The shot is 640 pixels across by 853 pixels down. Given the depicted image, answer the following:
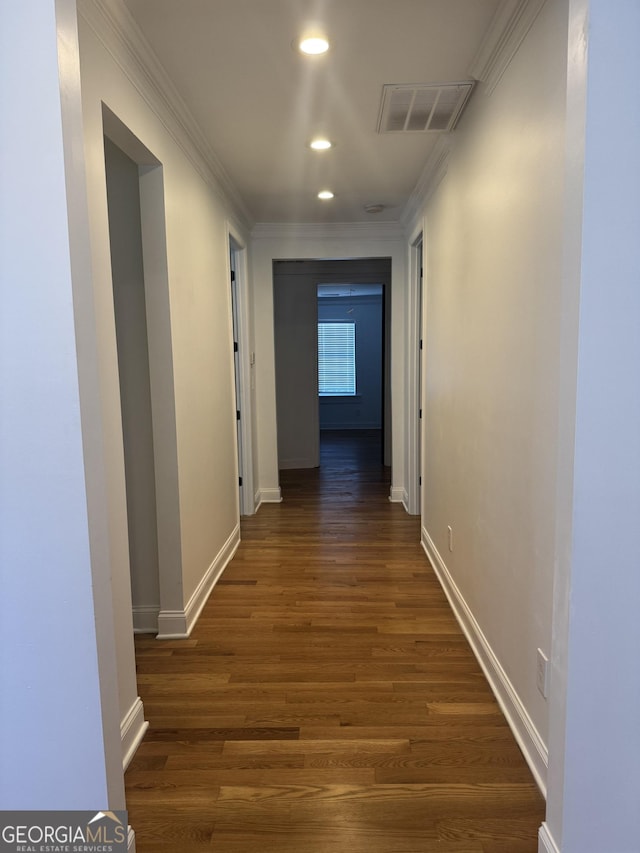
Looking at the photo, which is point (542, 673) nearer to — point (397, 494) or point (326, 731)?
point (326, 731)

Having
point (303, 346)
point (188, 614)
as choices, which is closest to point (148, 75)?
point (188, 614)

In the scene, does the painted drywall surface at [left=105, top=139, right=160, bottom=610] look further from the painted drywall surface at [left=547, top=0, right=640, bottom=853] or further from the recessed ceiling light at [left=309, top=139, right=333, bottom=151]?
the painted drywall surface at [left=547, top=0, right=640, bottom=853]

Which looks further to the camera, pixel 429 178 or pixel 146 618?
pixel 429 178

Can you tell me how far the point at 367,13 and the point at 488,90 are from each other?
62cm

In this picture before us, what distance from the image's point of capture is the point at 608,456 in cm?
124

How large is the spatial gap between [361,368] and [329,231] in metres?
5.81

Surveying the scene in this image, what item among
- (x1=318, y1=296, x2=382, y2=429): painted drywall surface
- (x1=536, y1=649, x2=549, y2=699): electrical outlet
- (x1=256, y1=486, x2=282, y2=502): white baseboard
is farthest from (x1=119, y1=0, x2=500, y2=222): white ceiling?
(x1=318, y1=296, x2=382, y2=429): painted drywall surface

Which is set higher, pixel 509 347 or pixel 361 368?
pixel 509 347

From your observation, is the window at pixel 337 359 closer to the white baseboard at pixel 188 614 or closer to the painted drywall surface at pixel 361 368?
the painted drywall surface at pixel 361 368

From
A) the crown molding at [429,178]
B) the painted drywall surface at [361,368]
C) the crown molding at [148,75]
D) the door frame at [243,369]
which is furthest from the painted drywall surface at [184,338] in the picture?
the painted drywall surface at [361,368]

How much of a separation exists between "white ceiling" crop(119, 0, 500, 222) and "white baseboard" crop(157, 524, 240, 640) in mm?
2493

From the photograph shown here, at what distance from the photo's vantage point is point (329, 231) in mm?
5219

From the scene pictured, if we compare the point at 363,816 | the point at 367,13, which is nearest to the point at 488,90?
the point at 367,13

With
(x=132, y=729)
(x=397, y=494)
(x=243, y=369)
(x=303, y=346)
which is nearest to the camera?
(x=132, y=729)
